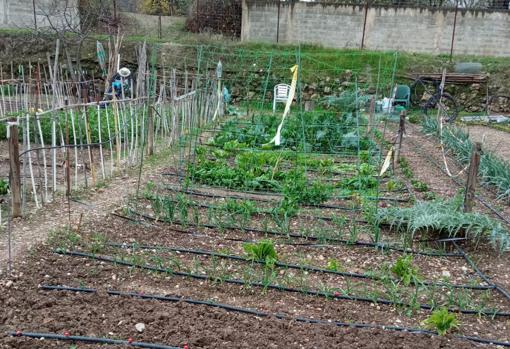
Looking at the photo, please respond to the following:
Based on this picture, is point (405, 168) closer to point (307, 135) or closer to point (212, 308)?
point (307, 135)

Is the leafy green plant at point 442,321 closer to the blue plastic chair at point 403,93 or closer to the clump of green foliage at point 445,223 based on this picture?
the clump of green foliage at point 445,223

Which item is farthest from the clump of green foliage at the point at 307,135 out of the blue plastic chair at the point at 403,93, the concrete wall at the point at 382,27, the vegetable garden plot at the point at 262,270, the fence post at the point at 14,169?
the concrete wall at the point at 382,27

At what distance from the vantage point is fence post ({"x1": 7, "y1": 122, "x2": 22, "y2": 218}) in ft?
12.8

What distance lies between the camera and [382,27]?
14.6m

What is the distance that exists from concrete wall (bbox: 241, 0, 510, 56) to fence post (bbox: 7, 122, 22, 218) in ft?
39.0

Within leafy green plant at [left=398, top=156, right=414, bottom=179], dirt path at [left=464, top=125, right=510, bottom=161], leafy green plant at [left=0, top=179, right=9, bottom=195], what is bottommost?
dirt path at [left=464, top=125, right=510, bottom=161]

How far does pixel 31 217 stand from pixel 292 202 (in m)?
2.38

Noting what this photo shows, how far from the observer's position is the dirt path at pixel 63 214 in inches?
144

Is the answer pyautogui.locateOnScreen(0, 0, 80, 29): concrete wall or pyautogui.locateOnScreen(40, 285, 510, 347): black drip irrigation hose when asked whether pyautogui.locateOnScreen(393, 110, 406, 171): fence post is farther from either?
pyautogui.locateOnScreen(0, 0, 80, 29): concrete wall

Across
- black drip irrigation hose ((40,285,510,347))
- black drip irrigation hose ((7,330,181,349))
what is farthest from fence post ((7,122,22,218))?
black drip irrigation hose ((7,330,181,349))

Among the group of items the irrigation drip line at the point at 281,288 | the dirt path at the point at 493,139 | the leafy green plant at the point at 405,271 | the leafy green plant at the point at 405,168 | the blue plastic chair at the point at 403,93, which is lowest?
the dirt path at the point at 493,139

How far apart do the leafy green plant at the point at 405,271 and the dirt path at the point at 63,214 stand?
2471 mm

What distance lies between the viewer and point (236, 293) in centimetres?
318

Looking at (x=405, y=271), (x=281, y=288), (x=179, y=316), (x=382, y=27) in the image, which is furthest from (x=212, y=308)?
(x=382, y=27)
